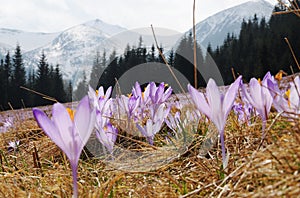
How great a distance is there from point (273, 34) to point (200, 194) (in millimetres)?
44346

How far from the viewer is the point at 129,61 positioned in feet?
172

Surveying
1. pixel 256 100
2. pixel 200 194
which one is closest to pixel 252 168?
pixel 200 194

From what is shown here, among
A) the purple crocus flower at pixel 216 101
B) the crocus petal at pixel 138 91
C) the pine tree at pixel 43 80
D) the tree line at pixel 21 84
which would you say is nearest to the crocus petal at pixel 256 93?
the purple crocus flower at pixel 216 101

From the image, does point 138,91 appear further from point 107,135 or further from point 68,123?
point 68,123

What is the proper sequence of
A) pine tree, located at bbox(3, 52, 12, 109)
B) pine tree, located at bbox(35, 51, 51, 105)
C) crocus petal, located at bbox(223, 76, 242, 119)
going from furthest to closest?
1. pine tree, located at bbox(35, 51, 51, 105)
2. pine tree, located at bbox(3, 52, 12, 109)
3. crocus petal, located at bbox(223, 76, 242, 119)

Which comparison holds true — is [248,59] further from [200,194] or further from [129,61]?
[200,194]

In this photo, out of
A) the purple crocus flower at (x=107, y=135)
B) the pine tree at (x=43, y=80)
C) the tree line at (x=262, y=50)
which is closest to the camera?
the purple crocus flower at (x=107, y=135)

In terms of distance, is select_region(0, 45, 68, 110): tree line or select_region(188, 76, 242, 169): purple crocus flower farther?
select_region(0, 45, 68, 110): tree line

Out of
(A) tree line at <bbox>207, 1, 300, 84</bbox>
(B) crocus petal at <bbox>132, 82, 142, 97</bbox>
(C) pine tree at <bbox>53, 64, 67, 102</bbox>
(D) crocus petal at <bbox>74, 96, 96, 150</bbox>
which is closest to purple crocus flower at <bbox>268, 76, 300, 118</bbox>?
(D) crocus petal at <bbox>74, 96, 96, 150</bbox>

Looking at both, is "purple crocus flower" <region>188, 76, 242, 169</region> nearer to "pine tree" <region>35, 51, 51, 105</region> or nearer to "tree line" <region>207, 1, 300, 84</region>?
"tree line" <region>207, 1, 300, 84</region>

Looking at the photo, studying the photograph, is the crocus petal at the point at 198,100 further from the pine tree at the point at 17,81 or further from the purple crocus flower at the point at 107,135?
the pine tree at the point at 17,81

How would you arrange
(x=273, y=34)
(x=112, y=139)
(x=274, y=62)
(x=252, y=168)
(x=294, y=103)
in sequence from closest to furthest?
1. (x=252, y=168)
2. (x=294, y=103)
3. (x=112, y=139)
4. (x=274, y=62)
5. (x=273, y=34)

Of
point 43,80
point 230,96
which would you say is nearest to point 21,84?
point 43,80

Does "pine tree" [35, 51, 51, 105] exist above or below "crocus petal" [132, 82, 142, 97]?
below
